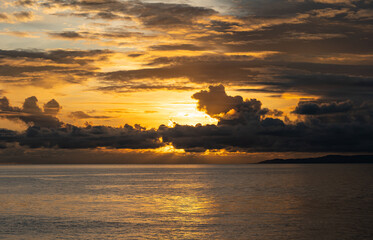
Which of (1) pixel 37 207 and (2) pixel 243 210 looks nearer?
(2) pixel 243 210

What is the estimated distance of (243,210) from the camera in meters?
77.1

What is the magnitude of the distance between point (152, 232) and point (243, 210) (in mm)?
26411

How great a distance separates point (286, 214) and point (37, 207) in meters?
46.6

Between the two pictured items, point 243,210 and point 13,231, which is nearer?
point 13,231

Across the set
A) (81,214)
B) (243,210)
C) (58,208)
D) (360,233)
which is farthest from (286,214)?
(58,208)

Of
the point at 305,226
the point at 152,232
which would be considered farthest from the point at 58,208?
the point at 305,226

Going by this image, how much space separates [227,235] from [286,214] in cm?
2177

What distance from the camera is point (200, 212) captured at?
247ft

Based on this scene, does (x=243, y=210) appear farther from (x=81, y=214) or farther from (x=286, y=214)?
(x=81, y=214)

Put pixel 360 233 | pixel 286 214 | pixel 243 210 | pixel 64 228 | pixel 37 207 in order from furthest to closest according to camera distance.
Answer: pixel 37 207, pixel 243 210, pixel 286 214, pixel 64 228, pixel 360 233

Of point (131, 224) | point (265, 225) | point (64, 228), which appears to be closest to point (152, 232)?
point (131, 224)

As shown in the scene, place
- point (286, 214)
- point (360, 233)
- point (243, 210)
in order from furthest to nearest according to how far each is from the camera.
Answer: point (243, 210)
point (286, 214)
point (360, 233)

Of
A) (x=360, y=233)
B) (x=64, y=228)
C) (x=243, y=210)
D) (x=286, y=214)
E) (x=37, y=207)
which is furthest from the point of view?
(x=37, y=207)

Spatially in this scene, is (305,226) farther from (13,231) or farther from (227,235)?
(13,231)
